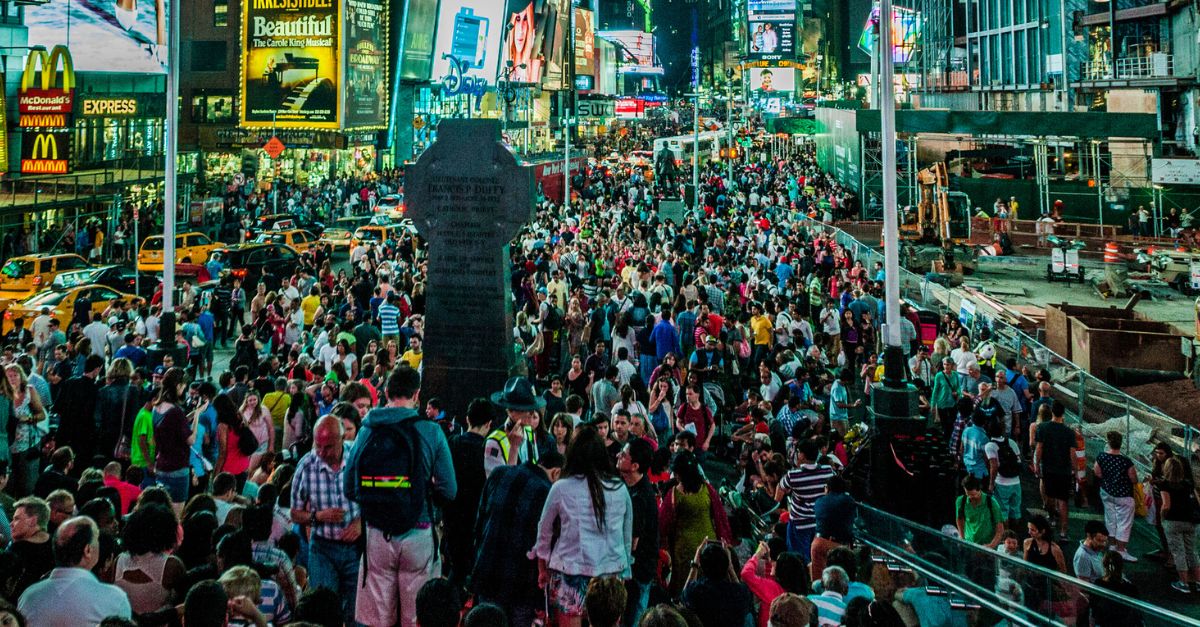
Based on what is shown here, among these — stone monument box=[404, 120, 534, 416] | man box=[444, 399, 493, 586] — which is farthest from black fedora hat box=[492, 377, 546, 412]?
stone monument box=[404, 120, 534, 416]

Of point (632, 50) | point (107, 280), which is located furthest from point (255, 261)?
point (632, 50)

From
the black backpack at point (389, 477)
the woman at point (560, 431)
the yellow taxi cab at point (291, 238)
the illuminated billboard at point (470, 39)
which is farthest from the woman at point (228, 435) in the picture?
the illuminated billboard at point (470, 39)

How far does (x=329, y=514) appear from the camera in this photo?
5844 mm

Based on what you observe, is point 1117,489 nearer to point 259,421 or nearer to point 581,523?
point 581,523

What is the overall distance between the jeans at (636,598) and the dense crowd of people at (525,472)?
0.07ft

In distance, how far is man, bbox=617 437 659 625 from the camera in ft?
20.5

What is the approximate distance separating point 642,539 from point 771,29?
10594cm

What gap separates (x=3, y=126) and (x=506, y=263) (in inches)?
1057

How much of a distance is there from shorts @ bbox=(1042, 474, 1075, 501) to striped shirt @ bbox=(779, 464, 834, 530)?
13.4 feet

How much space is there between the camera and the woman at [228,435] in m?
9.13

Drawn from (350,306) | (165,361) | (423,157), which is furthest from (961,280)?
(165,361)

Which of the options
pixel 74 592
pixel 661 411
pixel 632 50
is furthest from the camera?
pixel 632 50

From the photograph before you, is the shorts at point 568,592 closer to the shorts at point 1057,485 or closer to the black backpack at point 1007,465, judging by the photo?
the black backpack at point 1007,465

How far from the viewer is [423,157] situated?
37.2ft
